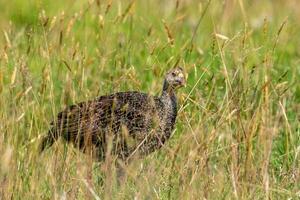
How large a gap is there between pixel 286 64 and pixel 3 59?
3.03m

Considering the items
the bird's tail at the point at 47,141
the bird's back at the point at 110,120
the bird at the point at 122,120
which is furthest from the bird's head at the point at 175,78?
the bird's tail at the point at 47,141

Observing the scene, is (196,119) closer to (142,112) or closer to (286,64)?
(142,112)

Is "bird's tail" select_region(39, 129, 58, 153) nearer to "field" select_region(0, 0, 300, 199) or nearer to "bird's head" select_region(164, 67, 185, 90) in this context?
"field" select_region(0, 0, 300, 199)

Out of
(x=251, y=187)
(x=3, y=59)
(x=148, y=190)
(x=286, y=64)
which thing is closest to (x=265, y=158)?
(x=251, y=187)

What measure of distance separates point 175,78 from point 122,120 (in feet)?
1.21

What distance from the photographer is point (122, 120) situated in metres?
7.06

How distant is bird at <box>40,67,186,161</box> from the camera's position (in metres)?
6.82

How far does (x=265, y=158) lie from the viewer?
581 cm

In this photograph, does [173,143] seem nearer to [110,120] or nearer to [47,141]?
[110,120]

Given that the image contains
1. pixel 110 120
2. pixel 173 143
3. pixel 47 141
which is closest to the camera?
pixel 47 141

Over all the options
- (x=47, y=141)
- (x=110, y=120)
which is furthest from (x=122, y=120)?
(x=47, y=141)

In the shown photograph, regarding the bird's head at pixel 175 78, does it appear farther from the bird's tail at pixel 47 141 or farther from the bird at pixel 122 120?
the bird's tail at pixel 47 141

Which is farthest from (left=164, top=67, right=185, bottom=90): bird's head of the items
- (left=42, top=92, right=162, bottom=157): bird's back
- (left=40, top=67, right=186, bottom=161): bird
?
(left=42, top=92, right=162, bottom=157): bird's back

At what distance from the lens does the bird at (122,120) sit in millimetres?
6820
